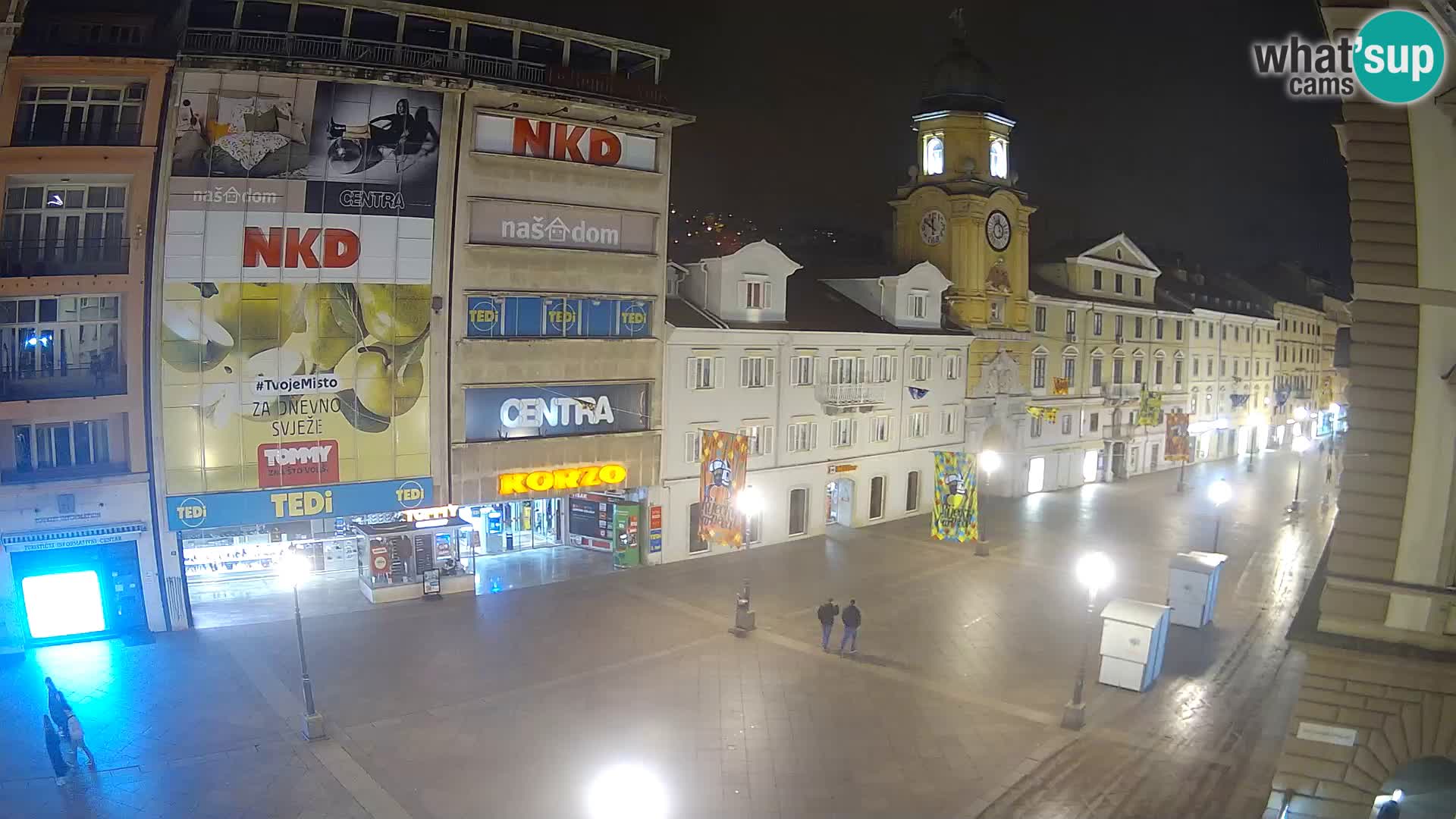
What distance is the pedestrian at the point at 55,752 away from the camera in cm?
1752

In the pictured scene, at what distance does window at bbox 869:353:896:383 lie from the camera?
139ft

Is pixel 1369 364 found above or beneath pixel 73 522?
above

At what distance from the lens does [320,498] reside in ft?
93.7

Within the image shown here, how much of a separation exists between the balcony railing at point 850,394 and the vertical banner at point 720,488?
23.4ft

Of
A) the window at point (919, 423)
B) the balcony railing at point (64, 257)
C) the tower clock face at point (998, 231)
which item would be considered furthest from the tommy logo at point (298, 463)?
the tower clock face at point (998, 231)

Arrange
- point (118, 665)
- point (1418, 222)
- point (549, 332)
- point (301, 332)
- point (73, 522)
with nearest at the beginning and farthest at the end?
1. point (1418, 222)
2. point (118, 665)
3. point (73, 522)
4. point (301, 332)
5. point (549, 332)

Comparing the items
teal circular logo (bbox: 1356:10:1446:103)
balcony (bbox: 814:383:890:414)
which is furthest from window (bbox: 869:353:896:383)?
teal circular logo (bbox: 1356:10:1446:103)

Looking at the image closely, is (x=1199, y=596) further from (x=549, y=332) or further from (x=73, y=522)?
(x=73, y=522)

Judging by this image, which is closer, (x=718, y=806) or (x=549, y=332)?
(x=718, y=806)

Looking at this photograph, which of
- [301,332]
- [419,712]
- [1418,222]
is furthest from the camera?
[301,332]

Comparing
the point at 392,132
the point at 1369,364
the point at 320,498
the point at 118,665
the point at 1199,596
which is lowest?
the point at 118,665

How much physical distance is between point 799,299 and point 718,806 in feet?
96.2

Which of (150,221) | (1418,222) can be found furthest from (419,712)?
(1418,222)

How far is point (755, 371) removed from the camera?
123 feet
